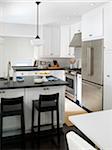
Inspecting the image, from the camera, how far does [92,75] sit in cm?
465

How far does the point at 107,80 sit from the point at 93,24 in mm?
1443

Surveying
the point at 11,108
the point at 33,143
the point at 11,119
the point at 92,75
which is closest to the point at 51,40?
the point at 92,75

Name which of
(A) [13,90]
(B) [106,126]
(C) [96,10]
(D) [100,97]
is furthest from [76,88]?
(B) [106,126]

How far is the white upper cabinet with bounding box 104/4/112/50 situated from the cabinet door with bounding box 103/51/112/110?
0.55 feet

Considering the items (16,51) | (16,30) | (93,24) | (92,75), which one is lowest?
(92,75)

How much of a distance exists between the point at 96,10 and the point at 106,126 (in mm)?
3493

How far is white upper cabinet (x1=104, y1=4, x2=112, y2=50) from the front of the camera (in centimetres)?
396

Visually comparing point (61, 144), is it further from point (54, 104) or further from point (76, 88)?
point (76, 88)

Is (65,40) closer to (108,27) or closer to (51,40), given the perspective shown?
(51,40)

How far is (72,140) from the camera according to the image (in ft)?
3.63

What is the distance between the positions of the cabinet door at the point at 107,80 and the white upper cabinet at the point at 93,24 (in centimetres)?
56

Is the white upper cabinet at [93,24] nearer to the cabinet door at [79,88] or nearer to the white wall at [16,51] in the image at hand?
the cabinet door at [79,88]

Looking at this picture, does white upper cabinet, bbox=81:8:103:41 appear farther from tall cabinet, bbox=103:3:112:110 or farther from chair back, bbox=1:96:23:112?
chair back, bbox=1:96:23:112

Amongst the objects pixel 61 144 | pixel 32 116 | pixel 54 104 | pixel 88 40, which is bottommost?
pixel 61 144
